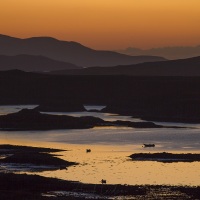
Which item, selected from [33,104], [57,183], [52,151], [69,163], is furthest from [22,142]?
[33,104]

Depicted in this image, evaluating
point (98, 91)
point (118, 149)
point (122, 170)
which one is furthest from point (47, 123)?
point (98, 91)

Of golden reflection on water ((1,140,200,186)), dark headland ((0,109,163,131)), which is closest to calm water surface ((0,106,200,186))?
golden reflection on water ((1,140,200,186))

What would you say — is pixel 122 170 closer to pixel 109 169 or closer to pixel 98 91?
pixel 109 169

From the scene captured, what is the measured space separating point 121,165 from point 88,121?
4802 centimetres

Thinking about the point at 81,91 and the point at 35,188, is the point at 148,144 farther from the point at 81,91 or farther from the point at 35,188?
the point at 81,91

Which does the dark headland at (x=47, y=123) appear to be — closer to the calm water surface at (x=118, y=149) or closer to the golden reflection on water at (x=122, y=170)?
the calm water surface at (x=118, y=149)

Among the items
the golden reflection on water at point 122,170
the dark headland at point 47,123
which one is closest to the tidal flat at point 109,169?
the golden reflection on water at point 122,170

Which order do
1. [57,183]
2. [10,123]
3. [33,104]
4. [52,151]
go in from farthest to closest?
[33,104]
[10,123]
[52,151]
[57,183]

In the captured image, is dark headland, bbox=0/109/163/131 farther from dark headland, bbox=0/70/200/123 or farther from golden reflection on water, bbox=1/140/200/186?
golden reflection on water, bbox=1/140/200/186

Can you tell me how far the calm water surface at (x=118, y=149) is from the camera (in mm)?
65625

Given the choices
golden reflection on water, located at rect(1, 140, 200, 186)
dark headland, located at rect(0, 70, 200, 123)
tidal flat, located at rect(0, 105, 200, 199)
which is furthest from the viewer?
dark headland, located at rect(0, 70, 200, 123)

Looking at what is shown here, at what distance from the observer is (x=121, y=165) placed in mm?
72250

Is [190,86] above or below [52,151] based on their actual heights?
above

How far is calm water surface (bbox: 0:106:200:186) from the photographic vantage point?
215ft
